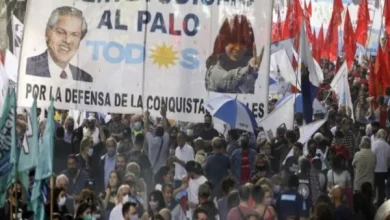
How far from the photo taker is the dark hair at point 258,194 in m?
15.1

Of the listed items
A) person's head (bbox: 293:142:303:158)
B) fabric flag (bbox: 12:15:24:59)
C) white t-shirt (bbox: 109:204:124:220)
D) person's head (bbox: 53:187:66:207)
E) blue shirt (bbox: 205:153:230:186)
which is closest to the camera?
person's head (bbox: 53:187:66:207)

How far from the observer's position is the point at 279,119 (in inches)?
830

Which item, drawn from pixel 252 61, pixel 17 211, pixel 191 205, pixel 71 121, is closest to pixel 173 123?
pixel 71 121

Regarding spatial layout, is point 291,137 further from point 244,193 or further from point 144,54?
point 244,193

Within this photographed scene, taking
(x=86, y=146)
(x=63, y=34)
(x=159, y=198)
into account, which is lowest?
(x=159, y=198)

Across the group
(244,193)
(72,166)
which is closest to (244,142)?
(72,166)

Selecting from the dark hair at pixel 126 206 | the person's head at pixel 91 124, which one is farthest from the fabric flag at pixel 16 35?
the dark hair at pixel 126 206

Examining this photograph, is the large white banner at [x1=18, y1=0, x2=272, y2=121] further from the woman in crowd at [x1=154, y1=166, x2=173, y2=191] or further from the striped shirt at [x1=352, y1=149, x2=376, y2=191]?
the striped shirt at [x1=352, y1=149, x2=376, y2=191]

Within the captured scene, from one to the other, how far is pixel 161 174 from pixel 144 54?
146 centimetres

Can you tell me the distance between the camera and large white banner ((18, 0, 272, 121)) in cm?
1733

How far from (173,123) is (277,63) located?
26.5 feet

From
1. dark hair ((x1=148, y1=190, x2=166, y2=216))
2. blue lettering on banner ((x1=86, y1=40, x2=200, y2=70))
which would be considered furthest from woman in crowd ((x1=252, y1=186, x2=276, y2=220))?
blue lettering on banner ((x1=86, y1=40, x2=200, y2=70))

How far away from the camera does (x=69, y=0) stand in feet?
57.4

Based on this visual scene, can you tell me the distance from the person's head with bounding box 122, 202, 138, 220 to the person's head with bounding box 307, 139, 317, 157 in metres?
5.21
